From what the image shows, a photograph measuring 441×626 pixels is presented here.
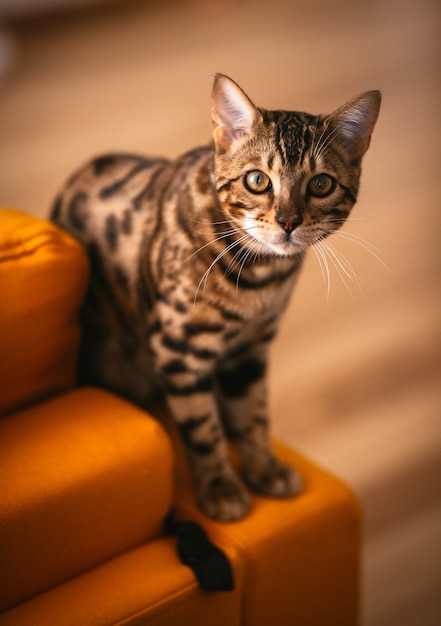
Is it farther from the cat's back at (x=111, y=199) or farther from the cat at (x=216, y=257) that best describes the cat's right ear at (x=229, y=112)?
the cat's back at (x=111, y=199)

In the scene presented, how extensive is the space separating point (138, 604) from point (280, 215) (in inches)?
20.4

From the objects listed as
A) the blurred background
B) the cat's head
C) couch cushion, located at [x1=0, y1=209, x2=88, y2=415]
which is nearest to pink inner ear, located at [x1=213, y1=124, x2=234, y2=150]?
the cat's head

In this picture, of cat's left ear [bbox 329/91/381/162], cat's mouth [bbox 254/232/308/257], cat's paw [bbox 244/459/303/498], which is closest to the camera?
cat's left ear [bbox 329/91/381/162]

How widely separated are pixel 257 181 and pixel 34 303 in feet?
1.14

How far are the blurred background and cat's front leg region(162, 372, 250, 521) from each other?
12.1 inches

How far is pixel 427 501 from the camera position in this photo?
160 cm

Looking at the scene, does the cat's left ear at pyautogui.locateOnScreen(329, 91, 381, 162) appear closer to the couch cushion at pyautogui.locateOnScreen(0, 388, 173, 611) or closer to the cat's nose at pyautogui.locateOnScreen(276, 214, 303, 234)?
the cat's nose at pyautogui.locateOnScreen(276, 214, 303, 234)

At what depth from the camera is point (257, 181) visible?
926 mm

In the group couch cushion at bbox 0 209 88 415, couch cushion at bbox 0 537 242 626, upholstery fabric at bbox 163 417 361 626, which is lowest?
upholstery fabric at bbox 163 417 361 626

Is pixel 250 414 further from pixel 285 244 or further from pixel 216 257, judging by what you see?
pixel 285 244

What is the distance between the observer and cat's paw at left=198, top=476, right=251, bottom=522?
1116 mm

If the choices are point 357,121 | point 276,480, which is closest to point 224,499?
point 276,480

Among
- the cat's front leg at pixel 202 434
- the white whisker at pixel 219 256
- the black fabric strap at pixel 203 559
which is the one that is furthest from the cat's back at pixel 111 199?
the black fabric strap at pixel 203 559

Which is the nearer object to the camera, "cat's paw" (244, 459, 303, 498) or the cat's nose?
the cat's nose
